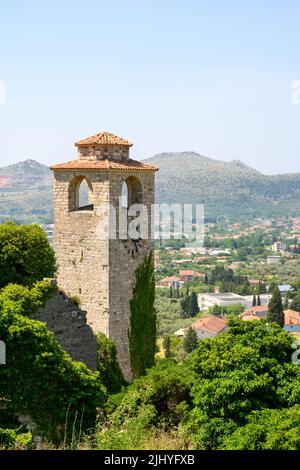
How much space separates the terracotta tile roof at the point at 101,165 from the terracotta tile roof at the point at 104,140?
426mm

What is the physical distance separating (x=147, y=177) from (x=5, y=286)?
5861mm

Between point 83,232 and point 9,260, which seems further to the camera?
point 83,232

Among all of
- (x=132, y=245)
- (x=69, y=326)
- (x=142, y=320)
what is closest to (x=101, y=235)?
(x=132, y=245)

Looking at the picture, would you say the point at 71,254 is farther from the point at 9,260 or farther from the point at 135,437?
the point at 135,437

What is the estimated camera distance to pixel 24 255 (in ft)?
46.0

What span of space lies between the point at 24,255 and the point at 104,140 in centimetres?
464

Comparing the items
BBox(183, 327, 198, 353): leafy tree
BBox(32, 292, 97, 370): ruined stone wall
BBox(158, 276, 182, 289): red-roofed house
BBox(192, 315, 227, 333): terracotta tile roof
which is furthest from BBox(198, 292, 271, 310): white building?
BBox(32, 292, 97, 370): ruined stone wall

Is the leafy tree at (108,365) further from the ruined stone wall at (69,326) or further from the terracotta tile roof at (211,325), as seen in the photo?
the terracotta tile roof at (211,325)

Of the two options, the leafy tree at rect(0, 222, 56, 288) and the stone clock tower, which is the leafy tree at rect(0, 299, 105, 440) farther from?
the stone clock tower

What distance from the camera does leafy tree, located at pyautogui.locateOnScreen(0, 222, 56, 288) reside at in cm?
1371

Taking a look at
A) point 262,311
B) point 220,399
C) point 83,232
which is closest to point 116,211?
point 83,232

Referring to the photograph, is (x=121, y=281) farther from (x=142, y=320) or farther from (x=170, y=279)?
(x=170, y=279)

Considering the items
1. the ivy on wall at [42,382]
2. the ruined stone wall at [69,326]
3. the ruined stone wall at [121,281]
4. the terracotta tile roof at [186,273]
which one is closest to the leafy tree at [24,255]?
the ruined stone wall at [69,326]
